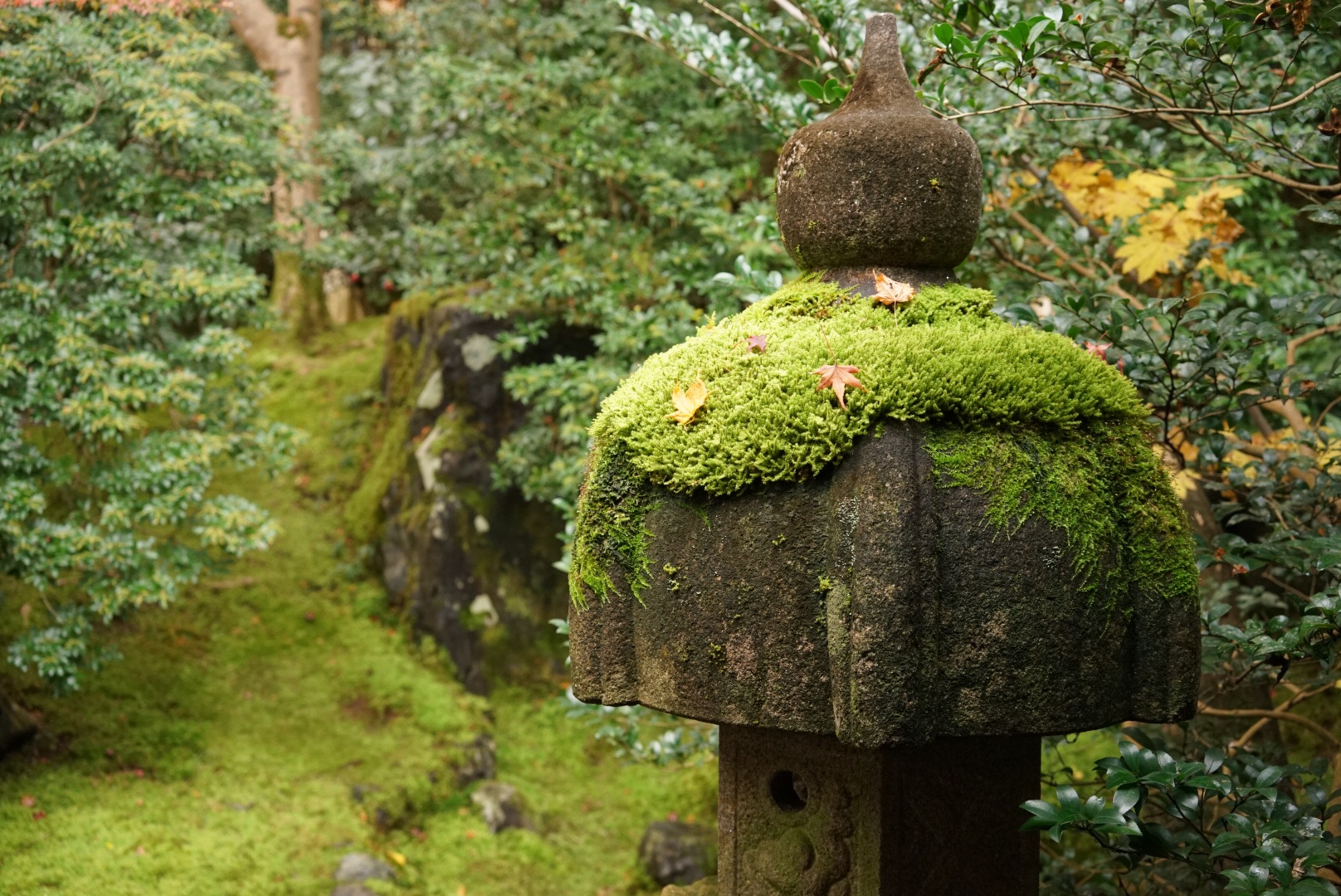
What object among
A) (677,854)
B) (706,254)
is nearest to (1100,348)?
(706,254)

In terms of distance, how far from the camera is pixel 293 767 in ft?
20.3

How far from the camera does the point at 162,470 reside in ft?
18.0

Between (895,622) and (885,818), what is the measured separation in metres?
0.60

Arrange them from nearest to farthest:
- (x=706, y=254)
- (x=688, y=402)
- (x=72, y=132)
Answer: (x=688, y=402)
(x=72, y=132)
(x=706, y=254)

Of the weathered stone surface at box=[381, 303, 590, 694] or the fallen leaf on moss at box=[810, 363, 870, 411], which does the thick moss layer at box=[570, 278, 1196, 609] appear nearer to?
the fallen leaf on moss at box=[810, 363, 870, 411]

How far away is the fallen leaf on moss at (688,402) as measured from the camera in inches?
92.0

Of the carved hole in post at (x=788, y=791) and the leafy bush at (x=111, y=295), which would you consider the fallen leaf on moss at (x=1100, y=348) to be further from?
the leafy bush at (x=111, y=295)

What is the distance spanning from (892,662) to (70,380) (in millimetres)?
4895

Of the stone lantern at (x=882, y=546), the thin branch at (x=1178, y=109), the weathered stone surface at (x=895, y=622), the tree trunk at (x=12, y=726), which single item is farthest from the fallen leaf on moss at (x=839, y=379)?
the tree trunk at (x=12, y=726)

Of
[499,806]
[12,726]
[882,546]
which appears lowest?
[499,806]

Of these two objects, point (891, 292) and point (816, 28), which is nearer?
point (891, 292)

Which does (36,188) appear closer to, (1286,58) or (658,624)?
(658,624)

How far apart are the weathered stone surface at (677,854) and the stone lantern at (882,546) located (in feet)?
11.4

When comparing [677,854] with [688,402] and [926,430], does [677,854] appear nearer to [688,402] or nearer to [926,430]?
[688,402]
